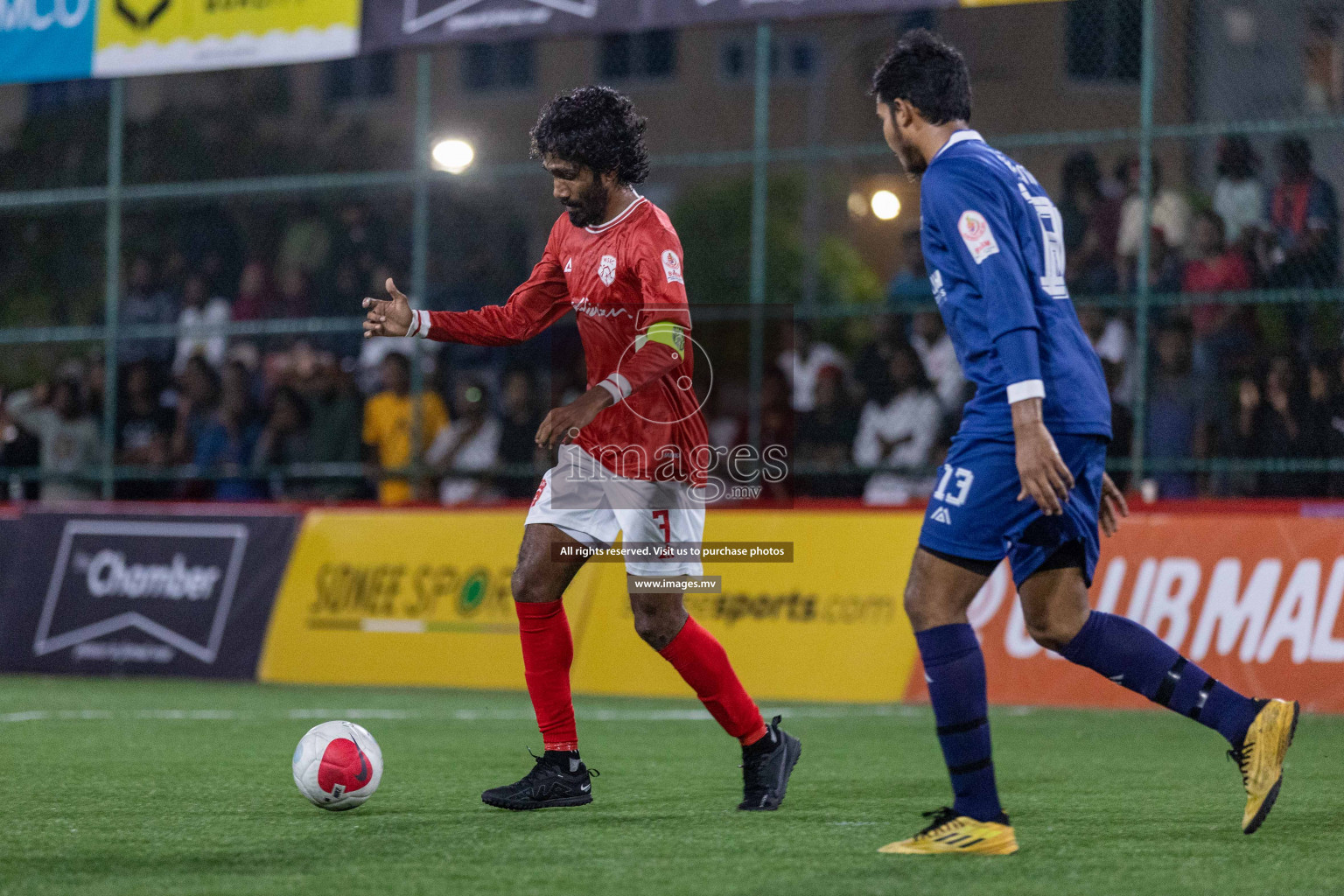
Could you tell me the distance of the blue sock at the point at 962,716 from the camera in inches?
183

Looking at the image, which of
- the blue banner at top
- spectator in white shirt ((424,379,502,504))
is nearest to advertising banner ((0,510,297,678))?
spectator in white shirt ((424,379,502,504))

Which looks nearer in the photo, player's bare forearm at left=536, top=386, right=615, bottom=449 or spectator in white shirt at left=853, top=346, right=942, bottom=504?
player's bare forearm at left=536, top=386, right=615, bottom=449

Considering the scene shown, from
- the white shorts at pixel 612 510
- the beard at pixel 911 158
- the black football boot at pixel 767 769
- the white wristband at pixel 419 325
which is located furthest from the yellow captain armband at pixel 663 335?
the black football boot at pixel 767 769

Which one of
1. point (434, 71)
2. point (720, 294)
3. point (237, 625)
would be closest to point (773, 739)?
point (237, 625)

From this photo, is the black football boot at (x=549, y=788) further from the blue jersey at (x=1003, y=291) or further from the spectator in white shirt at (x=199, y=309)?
the spectator in white shirt at (x=199, y=309)

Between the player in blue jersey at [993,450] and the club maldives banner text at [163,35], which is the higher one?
the club maldives banner text at [163,35]

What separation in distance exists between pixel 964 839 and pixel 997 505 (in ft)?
Answer: 2.86

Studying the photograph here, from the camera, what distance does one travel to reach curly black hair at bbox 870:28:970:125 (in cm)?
478

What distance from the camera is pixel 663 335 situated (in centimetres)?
565

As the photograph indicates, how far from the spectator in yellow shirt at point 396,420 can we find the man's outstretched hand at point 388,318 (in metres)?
7.12

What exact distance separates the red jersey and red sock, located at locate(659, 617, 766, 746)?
53cm

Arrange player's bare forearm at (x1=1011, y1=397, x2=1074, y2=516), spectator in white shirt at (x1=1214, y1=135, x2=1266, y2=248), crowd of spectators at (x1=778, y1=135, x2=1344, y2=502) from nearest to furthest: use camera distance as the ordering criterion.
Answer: player's bare forearm at (x1=1011, y1=397, x2=1074, y2=516)
crowd of spectators at (x1=778, y1=135, x2=1344, y2=502)
spectator in white shirt at (x1=1214, y1=135, x2=1266, y2=248)

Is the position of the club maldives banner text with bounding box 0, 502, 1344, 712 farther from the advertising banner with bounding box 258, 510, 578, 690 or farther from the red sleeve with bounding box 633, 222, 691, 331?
the red sleeve with bounding box 633, 222, 691, 331

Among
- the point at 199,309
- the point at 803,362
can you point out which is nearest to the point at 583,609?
the point at 803,362
